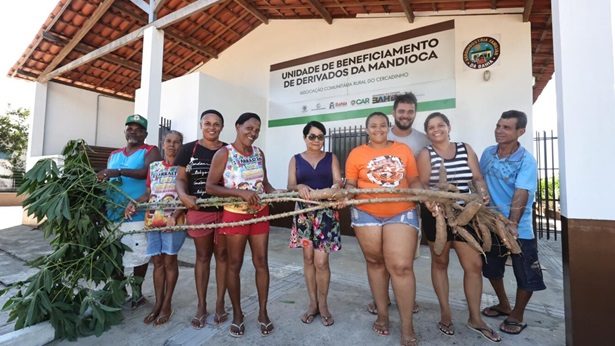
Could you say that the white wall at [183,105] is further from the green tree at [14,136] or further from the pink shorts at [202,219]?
the green tree at [14,136]

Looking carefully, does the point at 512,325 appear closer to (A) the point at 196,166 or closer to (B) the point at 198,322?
(B) the point at 198,322

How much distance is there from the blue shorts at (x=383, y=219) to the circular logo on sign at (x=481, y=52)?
434cm

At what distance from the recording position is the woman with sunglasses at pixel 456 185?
216 cm

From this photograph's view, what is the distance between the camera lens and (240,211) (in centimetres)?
218

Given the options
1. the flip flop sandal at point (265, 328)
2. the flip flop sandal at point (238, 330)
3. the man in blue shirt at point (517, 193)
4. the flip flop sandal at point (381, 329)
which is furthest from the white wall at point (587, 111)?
the flip flop sandal at point (238, 330)

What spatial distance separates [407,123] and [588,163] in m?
1.21

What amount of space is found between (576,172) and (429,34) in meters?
4.65

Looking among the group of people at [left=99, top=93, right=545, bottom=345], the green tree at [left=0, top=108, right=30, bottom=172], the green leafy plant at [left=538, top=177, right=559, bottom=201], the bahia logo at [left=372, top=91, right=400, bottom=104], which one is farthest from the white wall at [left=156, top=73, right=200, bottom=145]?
the green tree at [left=0, top=108, right=30, bottom=172]

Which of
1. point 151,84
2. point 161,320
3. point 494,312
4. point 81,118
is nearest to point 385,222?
point 494,312

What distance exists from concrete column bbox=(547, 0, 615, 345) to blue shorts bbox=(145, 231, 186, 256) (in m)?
2.66

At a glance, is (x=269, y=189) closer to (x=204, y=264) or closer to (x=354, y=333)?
(x=204, y=264)

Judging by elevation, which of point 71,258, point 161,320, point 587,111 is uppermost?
point 587,111

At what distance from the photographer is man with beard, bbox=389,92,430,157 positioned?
2617mm

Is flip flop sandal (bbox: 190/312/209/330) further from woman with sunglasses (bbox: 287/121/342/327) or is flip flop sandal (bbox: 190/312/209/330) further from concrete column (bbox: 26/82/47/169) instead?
concrete column (bbox: 26/82/47/169)
